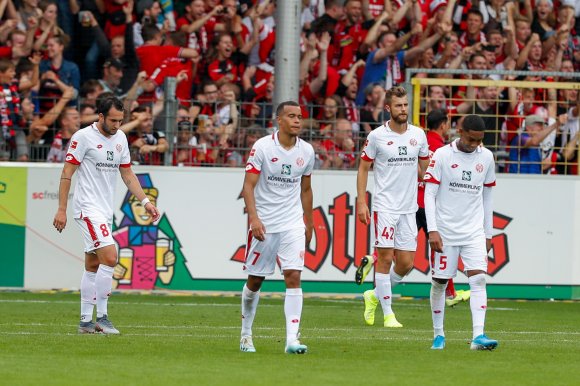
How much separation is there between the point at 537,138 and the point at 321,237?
146 inches

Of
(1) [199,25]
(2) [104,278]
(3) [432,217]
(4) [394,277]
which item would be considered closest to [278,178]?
(3) [432,217]

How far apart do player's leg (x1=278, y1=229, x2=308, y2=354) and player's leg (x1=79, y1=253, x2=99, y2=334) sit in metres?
2.66

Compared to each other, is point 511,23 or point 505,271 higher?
point 511,23

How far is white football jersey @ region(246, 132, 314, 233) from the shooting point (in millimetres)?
11797

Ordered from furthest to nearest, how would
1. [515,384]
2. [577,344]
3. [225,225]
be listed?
[225,225] → [577,344] → [515,384]

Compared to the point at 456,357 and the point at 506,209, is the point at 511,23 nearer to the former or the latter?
the point at 506,209

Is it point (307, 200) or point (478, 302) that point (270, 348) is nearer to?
point (307, 200)

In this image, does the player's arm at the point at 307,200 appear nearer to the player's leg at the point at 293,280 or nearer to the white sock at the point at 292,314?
the player's leg at the point at 293,280

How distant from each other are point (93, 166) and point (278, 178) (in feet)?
8.49

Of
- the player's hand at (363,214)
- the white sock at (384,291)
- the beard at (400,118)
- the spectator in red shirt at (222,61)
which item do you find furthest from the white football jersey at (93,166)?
the spectator in red shirt at (222,61)

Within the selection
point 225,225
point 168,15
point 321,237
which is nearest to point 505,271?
point 321,237

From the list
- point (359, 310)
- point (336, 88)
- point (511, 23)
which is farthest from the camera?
point (511, 23)

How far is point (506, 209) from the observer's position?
20.4 m

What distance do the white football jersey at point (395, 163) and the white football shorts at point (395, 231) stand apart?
76 mm
